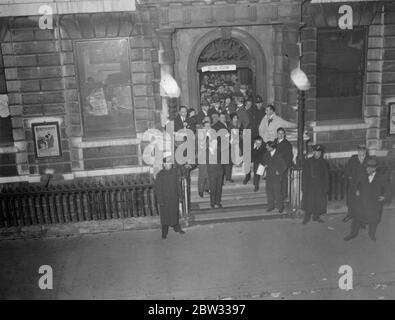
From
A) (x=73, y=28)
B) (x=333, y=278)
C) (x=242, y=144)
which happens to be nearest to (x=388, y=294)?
(x=333, y=278)

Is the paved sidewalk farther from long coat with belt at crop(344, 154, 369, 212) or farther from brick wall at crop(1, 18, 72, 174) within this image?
brick wall at crop(1, 18, 72, 174)

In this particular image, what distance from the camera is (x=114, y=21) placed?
41.9 feet

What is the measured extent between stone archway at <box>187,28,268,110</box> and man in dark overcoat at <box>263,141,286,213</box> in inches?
124

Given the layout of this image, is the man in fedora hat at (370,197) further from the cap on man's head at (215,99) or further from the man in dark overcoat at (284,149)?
the cap on man's head at (215,99)

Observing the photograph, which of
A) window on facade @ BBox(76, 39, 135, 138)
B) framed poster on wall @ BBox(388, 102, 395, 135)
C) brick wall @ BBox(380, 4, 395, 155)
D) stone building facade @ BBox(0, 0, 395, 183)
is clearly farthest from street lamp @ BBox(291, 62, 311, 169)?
window on facade @ BBox(76, 39, 135, 138)

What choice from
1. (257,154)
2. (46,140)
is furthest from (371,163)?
(46,140)

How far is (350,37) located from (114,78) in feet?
21.9

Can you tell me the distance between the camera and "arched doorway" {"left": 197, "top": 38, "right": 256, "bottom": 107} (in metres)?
13.7

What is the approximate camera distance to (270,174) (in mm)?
11266

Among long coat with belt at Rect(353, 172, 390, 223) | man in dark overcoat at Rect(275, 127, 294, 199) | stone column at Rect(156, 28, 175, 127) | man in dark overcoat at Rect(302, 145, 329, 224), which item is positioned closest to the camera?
long coat with belt at Rect(353, 172, 390, 223)

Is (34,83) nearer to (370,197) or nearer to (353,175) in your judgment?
(353,175)

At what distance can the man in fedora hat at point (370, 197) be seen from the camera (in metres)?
9.67

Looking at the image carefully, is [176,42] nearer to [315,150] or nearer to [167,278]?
[315,150]

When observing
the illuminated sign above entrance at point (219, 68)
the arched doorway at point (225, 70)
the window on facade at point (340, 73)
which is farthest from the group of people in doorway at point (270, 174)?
the window on facade at point (340, 73)
